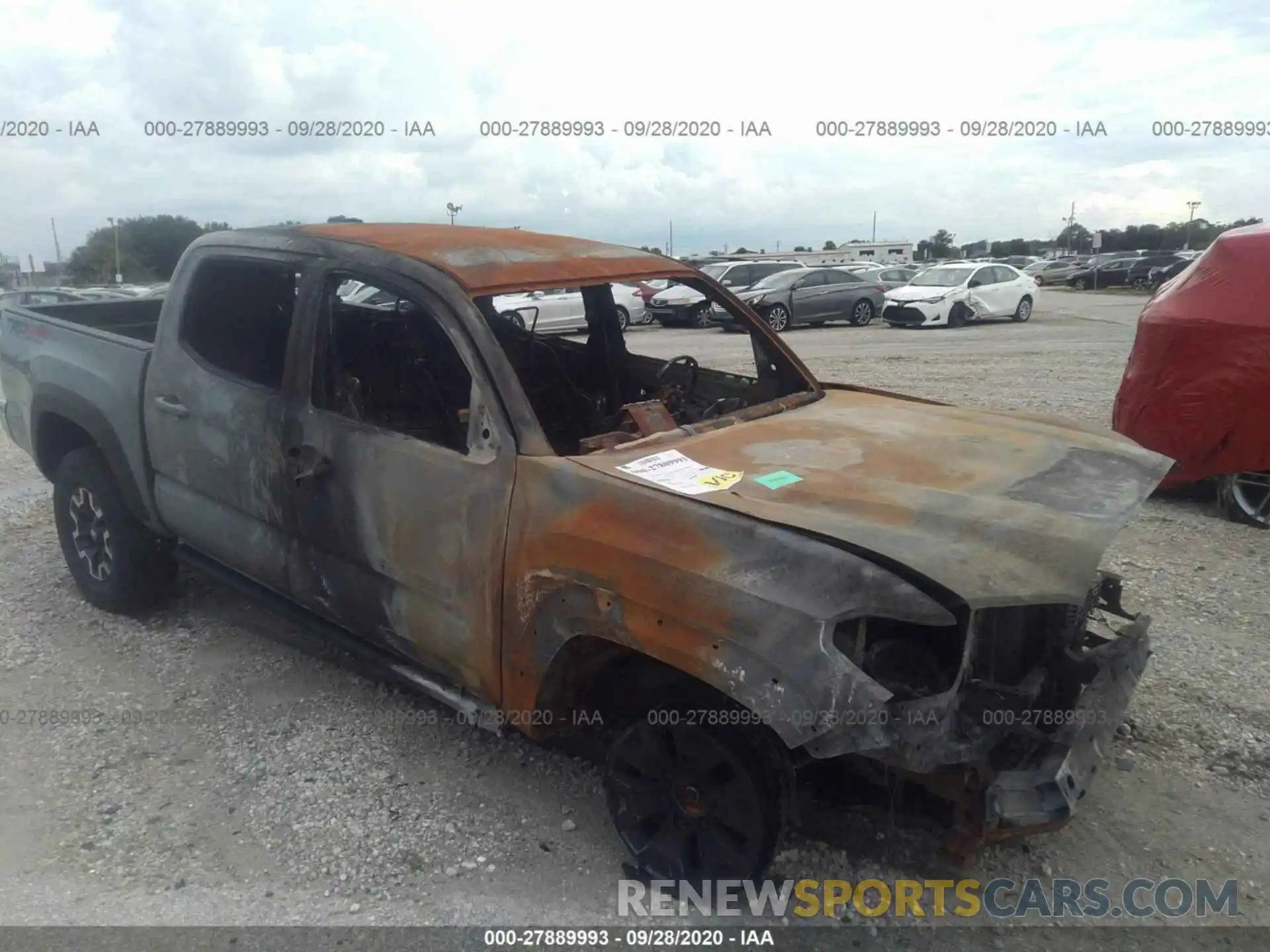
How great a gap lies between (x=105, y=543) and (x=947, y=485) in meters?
4.04

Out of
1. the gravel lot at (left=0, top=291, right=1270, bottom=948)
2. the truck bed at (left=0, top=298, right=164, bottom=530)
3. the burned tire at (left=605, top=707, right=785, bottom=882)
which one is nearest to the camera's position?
the burned tire at (left=605, top=707, right=785, bottom=882)

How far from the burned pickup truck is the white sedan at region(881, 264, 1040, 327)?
1714 cm

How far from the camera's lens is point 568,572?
107 inches

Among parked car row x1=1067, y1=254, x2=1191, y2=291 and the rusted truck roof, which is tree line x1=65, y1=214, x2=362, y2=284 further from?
parked car row x1=1067, y1=254, x2=1191, y2=291

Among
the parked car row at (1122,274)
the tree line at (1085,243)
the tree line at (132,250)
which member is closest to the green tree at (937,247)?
the tree line at (1085,243)

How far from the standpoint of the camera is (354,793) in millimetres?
3418

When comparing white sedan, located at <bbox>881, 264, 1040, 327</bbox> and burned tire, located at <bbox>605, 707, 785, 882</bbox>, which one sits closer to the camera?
burned tire, located at <bbox>605, 707, 785, 882</bbox>

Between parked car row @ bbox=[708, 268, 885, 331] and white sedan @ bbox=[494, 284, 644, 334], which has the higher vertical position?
white sedan @ bbox=[494, 284, 644, 334]

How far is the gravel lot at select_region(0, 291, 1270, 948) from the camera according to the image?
2941 millimetres

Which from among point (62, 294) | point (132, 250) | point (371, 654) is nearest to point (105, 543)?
point (371, 654)

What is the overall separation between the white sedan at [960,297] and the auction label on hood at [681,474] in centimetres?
1865

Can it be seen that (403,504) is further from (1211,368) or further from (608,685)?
(1211,368)

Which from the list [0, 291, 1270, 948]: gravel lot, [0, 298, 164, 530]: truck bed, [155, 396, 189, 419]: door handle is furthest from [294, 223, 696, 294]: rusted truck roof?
[0, 291, 1270, 948]: gravel lot

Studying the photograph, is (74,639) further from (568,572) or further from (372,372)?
(568,572)
